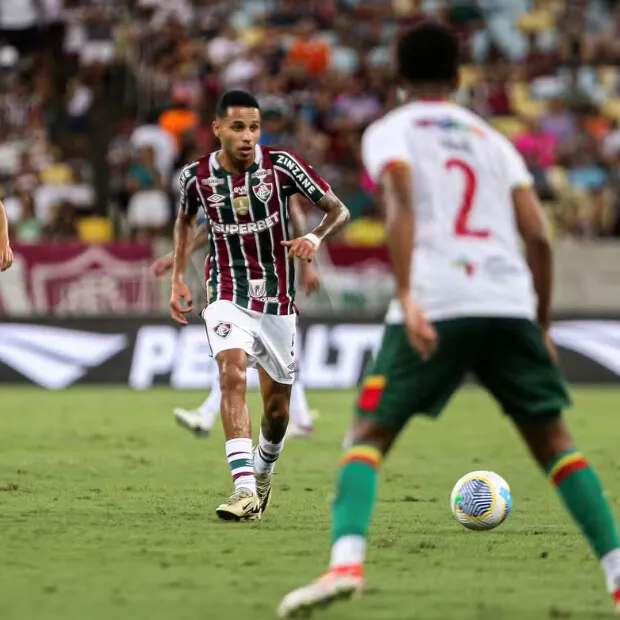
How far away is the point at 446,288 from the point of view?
17.4ft

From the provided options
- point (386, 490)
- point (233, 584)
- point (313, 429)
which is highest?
point (233, 584)

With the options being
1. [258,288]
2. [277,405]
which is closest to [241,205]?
[258,288]

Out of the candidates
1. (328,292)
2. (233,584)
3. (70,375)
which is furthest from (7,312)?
(233,584)

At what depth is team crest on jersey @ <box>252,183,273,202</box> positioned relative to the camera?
842 cm

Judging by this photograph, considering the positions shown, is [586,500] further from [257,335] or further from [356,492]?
[257,335]

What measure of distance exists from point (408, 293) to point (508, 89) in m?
19.6

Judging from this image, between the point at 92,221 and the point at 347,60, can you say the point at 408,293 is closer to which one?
the point at 92,221

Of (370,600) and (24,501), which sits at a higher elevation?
(370,600)

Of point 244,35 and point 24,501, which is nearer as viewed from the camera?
point 24,501

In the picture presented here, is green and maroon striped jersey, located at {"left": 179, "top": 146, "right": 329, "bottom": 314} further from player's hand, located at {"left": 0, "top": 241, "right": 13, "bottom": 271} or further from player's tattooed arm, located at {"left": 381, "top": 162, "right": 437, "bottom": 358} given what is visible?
player's tattooed arm, located at {"left": 381, "top": 162, "right": 437, "bottom": 358}

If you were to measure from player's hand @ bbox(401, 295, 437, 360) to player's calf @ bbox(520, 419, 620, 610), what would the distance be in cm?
59

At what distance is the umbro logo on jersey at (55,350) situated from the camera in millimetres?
17641

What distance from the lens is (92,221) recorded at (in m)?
21.4

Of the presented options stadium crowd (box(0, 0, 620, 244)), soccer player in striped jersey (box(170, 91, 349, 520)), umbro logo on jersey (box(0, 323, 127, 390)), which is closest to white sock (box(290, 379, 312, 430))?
soccer player in striped jersey (box(170, 91, 349, 520))
